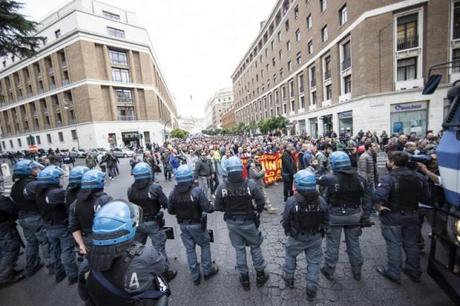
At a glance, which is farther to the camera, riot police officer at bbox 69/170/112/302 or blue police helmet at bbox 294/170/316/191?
riot police officer at bbox 69/170/112/302

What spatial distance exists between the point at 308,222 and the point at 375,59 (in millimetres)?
20632

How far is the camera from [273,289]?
3176 mm

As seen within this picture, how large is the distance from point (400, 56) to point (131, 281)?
2324 centimetres

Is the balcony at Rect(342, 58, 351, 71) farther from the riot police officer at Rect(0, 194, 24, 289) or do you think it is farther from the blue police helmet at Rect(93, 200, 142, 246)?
the riot police officer at Rect(0, 194, 24, 289)

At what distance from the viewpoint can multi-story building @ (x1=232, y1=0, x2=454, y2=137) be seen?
648 inches

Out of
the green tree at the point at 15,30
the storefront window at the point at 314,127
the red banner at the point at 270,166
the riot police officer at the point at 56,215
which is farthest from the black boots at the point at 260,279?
the storefront window at the point at 314,127

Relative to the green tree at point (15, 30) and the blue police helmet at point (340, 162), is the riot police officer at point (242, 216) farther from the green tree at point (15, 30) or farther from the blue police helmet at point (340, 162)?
the green tree at point (15, 30)

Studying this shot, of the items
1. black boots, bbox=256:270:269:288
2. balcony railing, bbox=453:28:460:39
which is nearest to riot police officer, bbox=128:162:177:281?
black boots, bbox=256:270:269:288

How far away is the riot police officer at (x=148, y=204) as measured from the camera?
349cm

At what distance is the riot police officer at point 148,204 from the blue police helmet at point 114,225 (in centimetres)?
197

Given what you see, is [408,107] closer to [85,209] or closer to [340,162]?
[340,162]

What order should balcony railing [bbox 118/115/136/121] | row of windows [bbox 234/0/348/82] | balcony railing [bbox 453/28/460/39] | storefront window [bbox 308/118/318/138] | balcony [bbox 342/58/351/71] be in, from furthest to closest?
balcony railing [bbox 118/115/136/121], storefront window [bbox 308/118/318/138], row of windows [bbox 234/0/348/82], balcony [bbox 342/58/351/71], balcony railing [bbox 453/28/460/39]

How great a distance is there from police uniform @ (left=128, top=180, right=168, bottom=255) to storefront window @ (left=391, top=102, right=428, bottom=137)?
2098cm

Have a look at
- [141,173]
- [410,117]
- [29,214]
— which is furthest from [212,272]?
[410,117]
